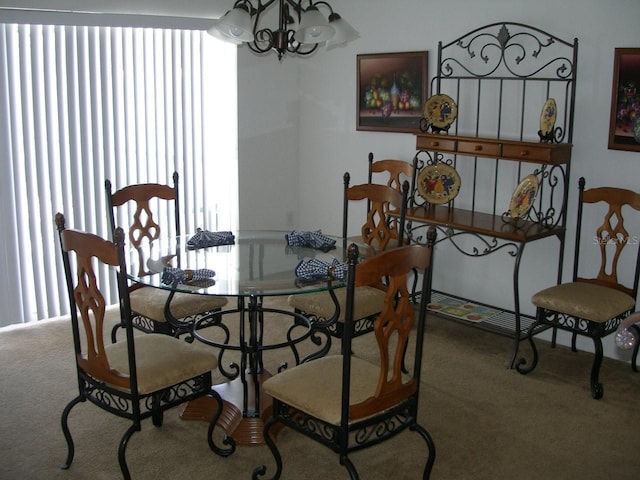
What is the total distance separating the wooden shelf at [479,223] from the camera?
395 centimetres

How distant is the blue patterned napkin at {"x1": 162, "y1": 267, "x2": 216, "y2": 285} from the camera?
9.52 ft

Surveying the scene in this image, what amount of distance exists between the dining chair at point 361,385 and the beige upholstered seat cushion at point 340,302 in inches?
28.2

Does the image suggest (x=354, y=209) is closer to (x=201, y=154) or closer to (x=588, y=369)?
(x=201, y=154)

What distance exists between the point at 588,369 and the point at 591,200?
3.11 feet

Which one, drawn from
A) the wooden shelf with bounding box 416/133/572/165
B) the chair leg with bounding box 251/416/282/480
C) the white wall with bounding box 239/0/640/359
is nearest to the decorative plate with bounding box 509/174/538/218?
the wooden shelf with bounding box 416/133/572/165

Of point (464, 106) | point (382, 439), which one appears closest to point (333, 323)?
point (382, 439)

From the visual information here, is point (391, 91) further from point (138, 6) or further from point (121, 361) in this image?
point (121, 361)

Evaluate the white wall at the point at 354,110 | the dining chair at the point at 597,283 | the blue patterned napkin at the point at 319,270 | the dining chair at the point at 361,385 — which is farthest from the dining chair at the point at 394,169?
the dining chair at the point at 361,385

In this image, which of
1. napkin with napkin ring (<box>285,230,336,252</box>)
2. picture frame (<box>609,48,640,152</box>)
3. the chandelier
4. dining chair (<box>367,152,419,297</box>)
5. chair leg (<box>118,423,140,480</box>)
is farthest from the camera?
dining chair (<box>367,152,419,297</box>)

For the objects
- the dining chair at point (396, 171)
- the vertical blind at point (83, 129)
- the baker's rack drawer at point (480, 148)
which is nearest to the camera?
the baker's rack drawer at point (480, 148)

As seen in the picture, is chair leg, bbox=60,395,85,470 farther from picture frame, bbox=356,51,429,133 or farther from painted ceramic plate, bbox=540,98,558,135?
picture frame, bbox=356,51,429,133

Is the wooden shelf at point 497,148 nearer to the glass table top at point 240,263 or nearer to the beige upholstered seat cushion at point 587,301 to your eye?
the beige upholstered seat cushion at point 587,301

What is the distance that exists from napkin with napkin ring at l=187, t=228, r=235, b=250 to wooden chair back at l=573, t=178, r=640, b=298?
6.50 ft

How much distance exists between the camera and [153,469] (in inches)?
116
